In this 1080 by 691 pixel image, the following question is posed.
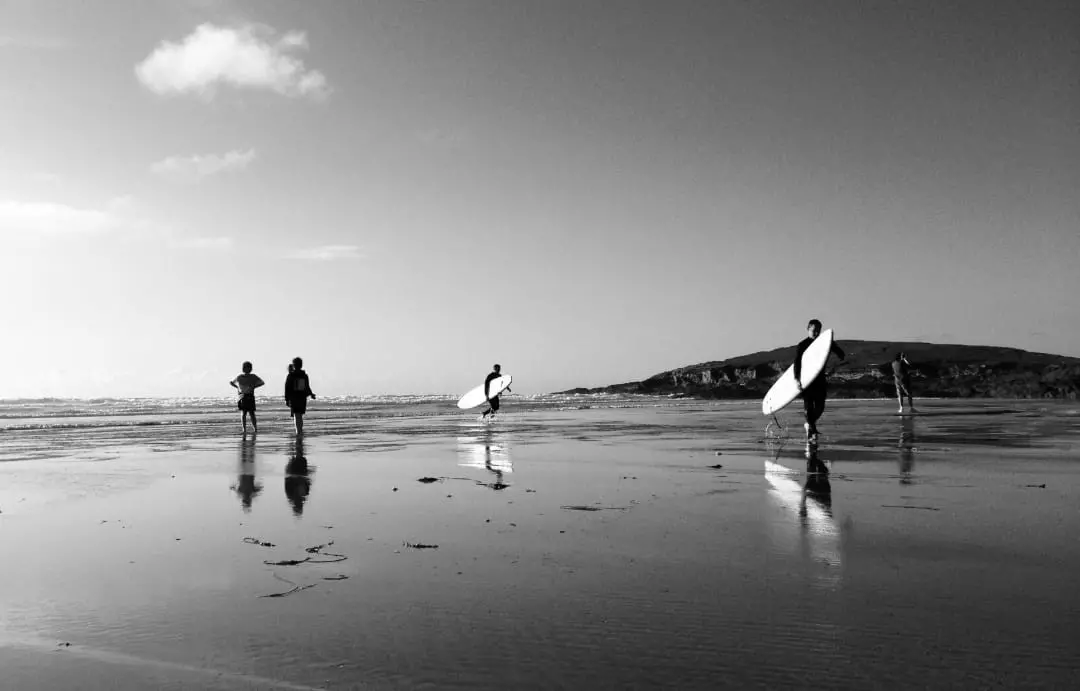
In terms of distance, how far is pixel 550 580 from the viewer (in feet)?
13.0

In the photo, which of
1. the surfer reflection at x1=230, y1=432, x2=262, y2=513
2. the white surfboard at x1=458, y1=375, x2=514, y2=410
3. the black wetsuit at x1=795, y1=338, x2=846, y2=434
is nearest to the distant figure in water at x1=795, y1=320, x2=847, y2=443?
the black wetsuit at x1=795, y1=338, x2=846, y2=434

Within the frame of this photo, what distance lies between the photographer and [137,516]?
6297mm

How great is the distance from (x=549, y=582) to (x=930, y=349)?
80451mm

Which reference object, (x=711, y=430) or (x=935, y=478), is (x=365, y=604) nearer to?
(x=935, y=478)

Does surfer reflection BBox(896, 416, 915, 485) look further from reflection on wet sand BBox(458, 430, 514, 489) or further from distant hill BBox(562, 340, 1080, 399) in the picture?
distant hill BBox(562, 340, 1080, 399)

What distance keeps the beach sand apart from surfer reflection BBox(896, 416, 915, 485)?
10.9 inches

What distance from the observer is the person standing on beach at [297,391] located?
17156 millimetres

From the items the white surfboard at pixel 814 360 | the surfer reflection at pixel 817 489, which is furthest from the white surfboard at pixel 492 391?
the surfer reflection at pixel 817 489

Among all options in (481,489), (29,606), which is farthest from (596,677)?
(481,489)

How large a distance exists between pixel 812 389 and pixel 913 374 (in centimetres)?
5317

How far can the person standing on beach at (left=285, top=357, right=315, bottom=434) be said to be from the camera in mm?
17156

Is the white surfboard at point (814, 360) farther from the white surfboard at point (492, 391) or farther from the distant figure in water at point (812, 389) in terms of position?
the white surfboard at point (492, 391)

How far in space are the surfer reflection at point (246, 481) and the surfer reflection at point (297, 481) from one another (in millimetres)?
357

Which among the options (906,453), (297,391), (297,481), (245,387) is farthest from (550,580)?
(245,387)
